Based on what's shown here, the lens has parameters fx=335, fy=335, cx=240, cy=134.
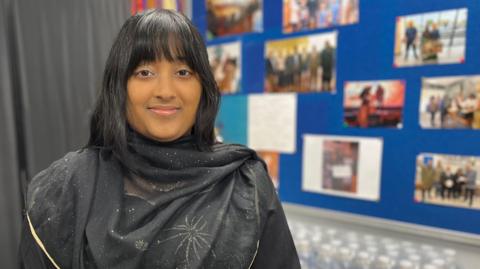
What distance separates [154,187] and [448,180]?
37.7 inches

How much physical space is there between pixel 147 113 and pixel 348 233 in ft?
3.09

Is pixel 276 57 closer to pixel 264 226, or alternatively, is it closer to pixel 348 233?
pixel 348 233

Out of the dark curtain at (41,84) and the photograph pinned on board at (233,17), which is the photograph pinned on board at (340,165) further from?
the dark curtain at (41,84)

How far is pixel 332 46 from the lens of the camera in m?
1.29

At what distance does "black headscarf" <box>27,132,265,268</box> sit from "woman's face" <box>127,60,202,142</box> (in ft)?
0.16

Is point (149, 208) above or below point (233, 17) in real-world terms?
below

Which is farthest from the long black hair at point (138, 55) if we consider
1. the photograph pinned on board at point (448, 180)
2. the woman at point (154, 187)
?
the photograph pinned on board at point (448, 180)

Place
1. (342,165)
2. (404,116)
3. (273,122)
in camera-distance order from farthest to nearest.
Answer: (273,122) → (342,165) → (404,116)

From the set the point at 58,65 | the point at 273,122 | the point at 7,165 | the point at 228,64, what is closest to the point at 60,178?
the point at 7,165

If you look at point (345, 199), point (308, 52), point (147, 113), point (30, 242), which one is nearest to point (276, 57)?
point (308, 52)

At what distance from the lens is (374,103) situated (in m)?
1.22

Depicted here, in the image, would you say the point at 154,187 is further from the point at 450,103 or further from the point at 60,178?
the point at 450,103

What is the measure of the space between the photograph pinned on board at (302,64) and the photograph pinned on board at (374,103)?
87mm

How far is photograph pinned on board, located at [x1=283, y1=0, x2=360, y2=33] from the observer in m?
1.25
